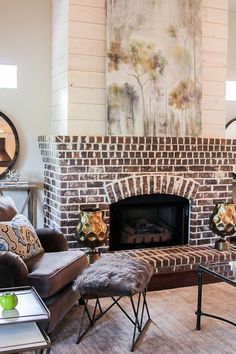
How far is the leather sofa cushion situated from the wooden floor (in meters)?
0.37

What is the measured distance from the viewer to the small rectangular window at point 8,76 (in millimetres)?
4801

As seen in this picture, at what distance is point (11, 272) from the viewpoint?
9.58 feet

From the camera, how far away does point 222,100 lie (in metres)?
4.89

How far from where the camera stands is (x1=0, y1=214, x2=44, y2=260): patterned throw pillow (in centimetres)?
323

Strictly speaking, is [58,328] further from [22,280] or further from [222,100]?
[222,100]

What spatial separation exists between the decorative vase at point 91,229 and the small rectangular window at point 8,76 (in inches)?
64.5

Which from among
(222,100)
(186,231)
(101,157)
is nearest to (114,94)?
(101,157)

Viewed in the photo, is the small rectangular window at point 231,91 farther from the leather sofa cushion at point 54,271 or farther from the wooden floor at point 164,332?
the leather sofa cushion at point 54,271

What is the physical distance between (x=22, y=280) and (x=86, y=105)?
206 centimetres

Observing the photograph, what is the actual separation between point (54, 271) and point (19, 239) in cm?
43

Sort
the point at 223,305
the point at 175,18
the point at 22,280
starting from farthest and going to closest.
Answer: the point at 175,18 → the point at 223,305 → the point at 22,280

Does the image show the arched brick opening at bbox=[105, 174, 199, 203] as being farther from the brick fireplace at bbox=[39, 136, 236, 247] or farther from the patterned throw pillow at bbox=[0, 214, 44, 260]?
the patterned throw pillow at bbox=[0, 214, 44, 260]

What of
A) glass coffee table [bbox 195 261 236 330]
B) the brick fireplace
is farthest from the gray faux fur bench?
the brick fireplace

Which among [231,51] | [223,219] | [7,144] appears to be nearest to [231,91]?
[231,51]
